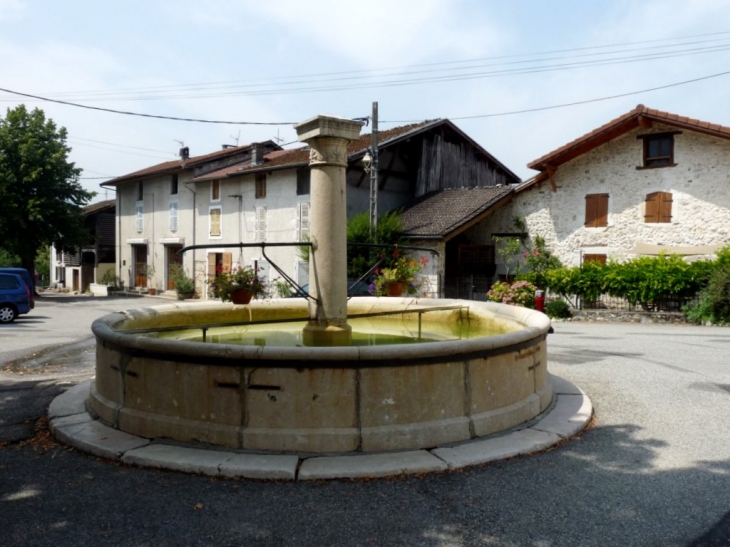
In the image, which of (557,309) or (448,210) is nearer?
(557,309)

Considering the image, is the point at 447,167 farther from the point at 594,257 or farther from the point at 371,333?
the point at 371,333

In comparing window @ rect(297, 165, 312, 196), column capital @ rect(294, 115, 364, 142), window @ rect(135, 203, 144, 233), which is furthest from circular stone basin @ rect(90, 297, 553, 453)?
window @ rect(135, 203, 144, 233)

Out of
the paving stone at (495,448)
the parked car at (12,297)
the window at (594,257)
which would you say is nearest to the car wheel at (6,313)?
the parked car at (12,297)

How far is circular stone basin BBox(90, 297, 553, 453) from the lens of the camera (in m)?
4.55

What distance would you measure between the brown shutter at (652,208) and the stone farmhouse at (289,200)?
518cm

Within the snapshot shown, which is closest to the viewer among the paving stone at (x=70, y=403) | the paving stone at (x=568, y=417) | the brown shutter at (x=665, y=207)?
the paving stone at (x=568, y=417)

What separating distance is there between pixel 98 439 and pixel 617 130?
20.2m

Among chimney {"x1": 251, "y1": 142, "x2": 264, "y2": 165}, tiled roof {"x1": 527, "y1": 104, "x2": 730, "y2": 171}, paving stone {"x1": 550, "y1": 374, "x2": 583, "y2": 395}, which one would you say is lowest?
paving stone {"x1": 550, "y1": 374, "x2": 583, "y2": 395}

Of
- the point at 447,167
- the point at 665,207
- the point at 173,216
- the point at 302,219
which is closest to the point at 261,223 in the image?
the point at 302,219

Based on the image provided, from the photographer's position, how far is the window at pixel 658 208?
65.7 feet

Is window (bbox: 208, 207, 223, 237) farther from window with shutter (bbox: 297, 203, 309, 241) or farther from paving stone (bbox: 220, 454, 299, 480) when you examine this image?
paving stone (bbox: 220, 454, 299, 480)

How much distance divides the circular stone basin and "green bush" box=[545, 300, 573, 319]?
14.3 metres

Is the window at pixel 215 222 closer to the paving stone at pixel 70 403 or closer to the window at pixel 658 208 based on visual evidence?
the window at pixel 658 208

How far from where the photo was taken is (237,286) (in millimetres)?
6996
